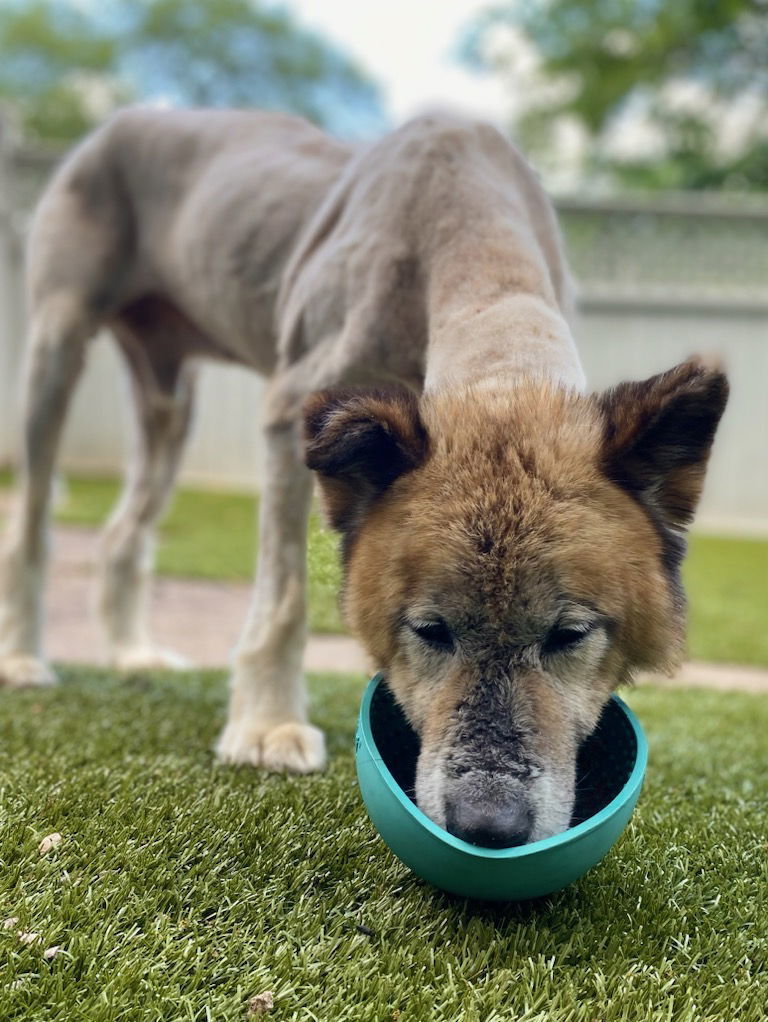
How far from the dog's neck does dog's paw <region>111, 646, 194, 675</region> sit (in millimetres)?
2720

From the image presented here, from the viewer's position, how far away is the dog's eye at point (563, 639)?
1950 millimetres

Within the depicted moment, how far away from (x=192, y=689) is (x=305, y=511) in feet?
4.36

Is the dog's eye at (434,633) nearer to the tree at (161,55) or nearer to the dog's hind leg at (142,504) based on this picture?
the dog's hind leg at (142,504)

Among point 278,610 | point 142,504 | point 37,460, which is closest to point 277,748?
point 278,610

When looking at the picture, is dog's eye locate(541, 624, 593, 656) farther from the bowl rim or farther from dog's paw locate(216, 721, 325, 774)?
dog's paw locate(216, 721, 325, 774)

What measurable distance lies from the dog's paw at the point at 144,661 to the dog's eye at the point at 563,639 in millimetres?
3111

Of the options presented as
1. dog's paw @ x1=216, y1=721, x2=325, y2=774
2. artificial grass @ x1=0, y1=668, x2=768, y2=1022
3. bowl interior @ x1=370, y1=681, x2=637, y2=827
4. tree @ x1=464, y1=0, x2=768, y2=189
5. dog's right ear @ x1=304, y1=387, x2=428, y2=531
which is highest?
tree @ x1=464, y1=0, x2=768, y2=189

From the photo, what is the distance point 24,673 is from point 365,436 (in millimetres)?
2532

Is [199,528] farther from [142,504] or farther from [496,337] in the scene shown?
[496,337]

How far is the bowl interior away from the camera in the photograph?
2227 mm

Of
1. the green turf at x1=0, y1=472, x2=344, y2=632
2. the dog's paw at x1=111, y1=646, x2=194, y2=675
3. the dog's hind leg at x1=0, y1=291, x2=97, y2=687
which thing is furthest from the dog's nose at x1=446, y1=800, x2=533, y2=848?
the dog's paw at x1=111, y1=646, x2=194, y2=675

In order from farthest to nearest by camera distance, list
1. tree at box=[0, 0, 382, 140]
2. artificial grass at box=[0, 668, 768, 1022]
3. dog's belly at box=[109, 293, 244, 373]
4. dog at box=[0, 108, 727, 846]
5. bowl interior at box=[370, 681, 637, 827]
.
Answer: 1. tree at box=[0, 0, 382, 140]
2. dog's belly at box=[109, 293, 244, 373]
3. bowl interior at box=[370, 681, 637, 827]
4. dog at box=[0, 108, 727, 846]
5. artificial grass at box=[0, 668, 768, 1022]

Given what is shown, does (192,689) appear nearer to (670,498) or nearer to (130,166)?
(130,166)

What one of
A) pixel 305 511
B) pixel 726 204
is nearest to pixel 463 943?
pixel 305 511
